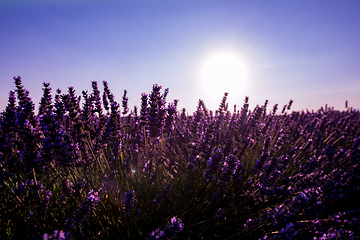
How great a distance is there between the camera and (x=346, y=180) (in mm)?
3102

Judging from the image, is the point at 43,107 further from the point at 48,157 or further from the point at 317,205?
the point at 317,205

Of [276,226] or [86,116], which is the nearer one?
[276,226]

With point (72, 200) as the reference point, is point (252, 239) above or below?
below

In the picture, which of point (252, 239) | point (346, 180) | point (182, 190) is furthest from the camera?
point (346, 180)

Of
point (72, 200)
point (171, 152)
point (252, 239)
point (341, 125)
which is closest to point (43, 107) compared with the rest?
point (72, 200)

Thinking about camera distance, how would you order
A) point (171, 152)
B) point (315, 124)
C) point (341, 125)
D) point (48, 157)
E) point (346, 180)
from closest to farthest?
point (48, 157), point (346, 180), point (171, 152), point (315, 124), point (341, 125)

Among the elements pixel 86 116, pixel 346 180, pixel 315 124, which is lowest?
pixel 346 180

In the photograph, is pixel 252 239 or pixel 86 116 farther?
pixel 86 116

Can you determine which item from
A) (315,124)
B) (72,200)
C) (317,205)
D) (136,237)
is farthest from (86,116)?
(315,124)

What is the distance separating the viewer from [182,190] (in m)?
2.69

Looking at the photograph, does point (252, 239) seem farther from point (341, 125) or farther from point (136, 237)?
point (341, 125)

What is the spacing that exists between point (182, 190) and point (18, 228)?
6.68ft

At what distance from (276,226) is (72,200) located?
246 centimetres

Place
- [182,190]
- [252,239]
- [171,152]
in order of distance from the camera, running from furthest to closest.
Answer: [171,152] → [182,190] → [252,239]
